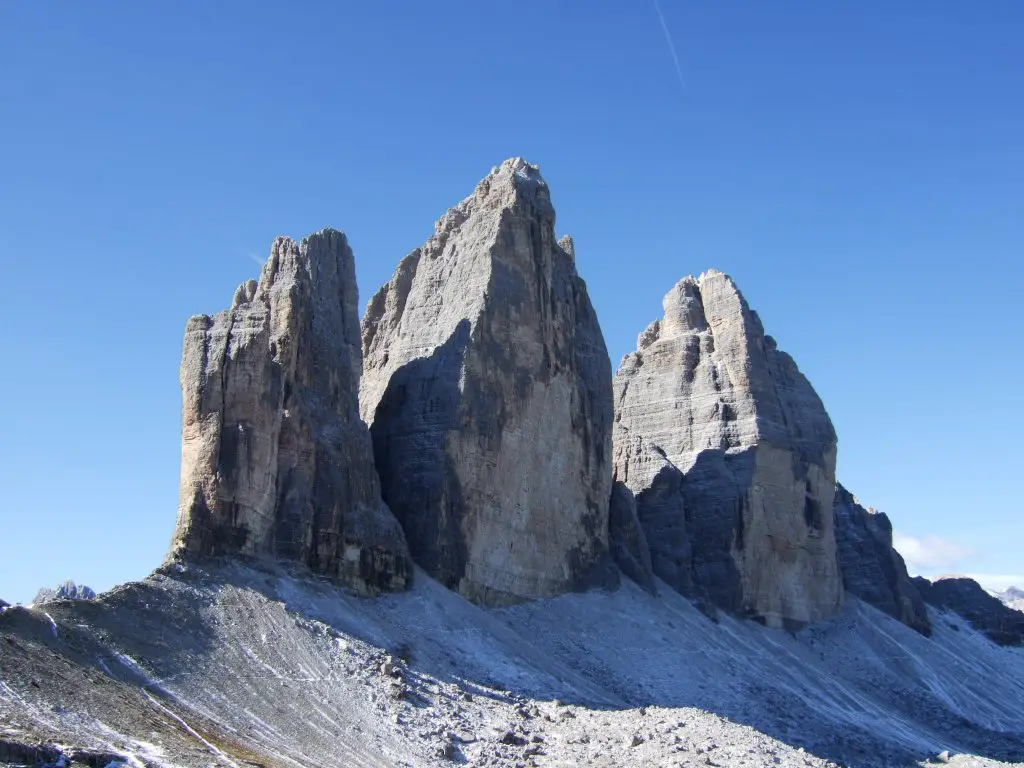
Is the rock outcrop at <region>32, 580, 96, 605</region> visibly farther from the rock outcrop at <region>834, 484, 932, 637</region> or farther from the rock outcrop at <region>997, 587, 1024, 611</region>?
the rock outcrop at <region>997, 587, 1024, 611</region>

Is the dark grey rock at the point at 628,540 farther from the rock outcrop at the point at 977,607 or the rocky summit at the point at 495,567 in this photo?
the rock outcrop at the point at 977,607

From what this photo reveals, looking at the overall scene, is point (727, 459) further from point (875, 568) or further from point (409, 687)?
point (409, 687)

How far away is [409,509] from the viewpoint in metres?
67.4

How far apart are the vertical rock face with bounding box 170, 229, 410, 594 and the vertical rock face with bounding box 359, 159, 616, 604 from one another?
386 centimetres

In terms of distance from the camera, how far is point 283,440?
60.2 metres

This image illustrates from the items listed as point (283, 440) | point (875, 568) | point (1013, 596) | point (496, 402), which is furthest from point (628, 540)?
point (1013, 596)

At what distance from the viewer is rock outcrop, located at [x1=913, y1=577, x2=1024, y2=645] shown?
357ft

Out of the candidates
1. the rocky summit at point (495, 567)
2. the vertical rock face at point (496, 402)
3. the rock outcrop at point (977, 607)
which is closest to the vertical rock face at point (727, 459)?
the rocky summit at point (495, 567)

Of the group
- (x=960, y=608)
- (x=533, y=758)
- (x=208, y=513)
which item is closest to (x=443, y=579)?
(x=208, y=513)

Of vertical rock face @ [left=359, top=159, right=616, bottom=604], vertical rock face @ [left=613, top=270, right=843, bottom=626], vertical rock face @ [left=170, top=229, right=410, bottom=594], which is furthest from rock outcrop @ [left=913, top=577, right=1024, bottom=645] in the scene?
vertical rock face @ [left=170, top=229, right=410, bottom=594]

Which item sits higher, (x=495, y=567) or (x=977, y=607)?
(x=977, y=607)

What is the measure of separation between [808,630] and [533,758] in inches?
1691

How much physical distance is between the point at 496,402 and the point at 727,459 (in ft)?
76.7

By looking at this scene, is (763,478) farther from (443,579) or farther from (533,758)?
(533,758)
